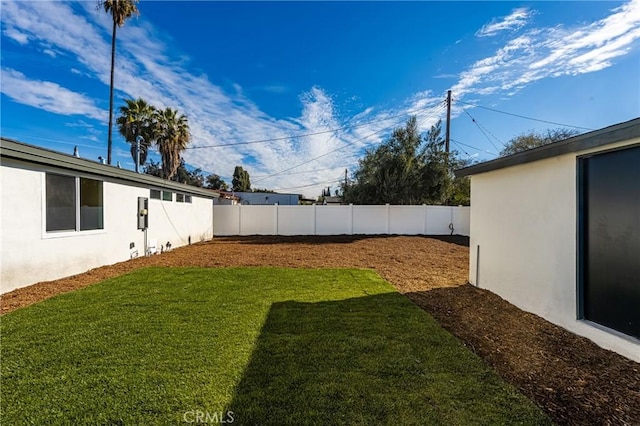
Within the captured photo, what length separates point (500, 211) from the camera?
17.1 feet

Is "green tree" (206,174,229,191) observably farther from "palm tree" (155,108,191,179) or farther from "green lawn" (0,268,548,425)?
"green lawn" (0,268,548,425)

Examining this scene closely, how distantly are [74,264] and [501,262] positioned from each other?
28.9 feet

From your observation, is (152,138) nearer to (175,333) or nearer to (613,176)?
(175,333)

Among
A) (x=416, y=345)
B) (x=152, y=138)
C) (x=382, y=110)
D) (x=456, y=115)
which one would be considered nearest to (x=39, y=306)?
(x=416, y=345)

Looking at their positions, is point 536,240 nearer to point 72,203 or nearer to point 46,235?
point 46,235

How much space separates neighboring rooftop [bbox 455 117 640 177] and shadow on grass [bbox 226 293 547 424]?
8.91ft

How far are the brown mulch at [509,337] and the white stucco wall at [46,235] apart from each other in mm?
297

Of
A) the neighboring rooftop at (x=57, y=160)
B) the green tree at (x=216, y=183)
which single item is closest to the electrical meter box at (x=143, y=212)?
the neighboring rooftop at (x=57, y=160)

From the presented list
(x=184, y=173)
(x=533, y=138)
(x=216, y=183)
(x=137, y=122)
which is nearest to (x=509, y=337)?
(x=137, y=122)

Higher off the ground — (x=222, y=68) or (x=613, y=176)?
(x=222, y=68)

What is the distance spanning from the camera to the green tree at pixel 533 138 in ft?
71.2

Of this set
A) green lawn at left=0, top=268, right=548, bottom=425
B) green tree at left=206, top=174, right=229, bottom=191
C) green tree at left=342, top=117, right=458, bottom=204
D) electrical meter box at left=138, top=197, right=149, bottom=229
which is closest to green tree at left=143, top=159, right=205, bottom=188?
green tree at left=206, top=174, right=229, bottom=191

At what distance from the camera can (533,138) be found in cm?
2228

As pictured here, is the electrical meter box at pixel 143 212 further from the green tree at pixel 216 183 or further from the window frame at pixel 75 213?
the green tree at pixel 216 183
